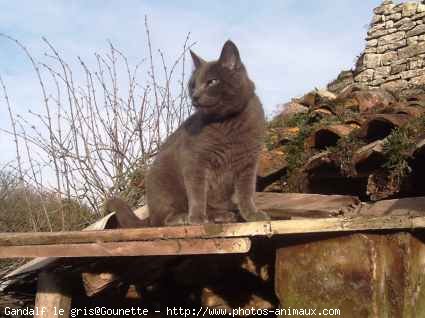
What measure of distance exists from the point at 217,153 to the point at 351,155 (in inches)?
41.8

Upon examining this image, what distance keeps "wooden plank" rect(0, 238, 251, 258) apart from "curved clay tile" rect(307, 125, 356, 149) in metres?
1.78

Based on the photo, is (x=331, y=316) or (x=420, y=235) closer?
(x=331, y=316)

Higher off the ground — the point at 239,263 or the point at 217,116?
the point at 217,116

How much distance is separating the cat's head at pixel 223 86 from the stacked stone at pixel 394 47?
21.6 feet

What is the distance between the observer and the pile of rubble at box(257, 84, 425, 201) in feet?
9.96

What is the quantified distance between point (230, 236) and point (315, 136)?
6.65 ft

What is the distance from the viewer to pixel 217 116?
286 cm

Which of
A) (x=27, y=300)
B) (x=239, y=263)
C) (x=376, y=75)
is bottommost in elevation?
(x=27, y=300)

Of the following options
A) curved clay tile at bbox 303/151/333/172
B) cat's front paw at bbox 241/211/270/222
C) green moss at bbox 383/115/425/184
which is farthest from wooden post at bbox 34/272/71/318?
green moss at bbox 383/115/425/184

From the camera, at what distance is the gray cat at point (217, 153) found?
2.80 metres

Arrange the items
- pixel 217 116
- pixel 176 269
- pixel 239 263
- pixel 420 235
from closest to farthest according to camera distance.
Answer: pixel 420 235 < pixel 217 116 < pixel 239 263 < pixel 176 269

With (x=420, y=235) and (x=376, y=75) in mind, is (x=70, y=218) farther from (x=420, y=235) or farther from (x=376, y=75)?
(x=376, y=75)

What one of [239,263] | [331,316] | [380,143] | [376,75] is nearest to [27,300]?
[239,263]

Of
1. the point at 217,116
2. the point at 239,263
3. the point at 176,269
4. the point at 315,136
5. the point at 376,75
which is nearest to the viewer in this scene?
the point at 217,116
